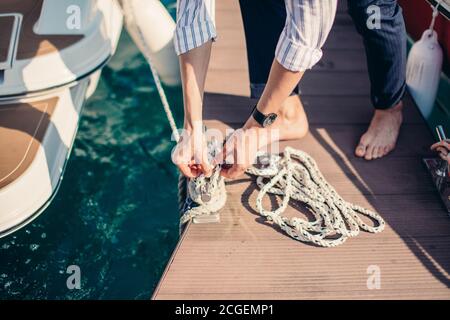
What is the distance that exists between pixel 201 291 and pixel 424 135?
1.15 m

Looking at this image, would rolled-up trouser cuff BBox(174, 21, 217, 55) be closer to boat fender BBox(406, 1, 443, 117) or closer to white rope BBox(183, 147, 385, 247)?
white rope BBox(183, 147, 385, 247)

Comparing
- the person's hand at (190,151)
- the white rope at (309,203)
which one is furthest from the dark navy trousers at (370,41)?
the person's hand at (190,151)

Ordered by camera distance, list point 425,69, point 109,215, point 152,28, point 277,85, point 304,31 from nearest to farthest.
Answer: point 304,31
point 277,85
point 425,69
point 109,215
point 152,28

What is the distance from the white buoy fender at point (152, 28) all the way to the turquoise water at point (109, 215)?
249 millimetres

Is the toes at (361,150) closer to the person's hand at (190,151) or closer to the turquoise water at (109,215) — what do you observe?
the person's hand at (190,151)

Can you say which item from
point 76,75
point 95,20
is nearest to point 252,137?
point 76,75

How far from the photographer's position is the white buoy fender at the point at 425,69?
205cm

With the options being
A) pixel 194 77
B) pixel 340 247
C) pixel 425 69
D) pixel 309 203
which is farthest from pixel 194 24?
pixel 425 69

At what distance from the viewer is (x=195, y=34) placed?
1383 millimetres

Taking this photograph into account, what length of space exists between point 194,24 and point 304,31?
0.34 m

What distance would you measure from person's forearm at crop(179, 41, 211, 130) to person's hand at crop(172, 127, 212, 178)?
27 millimetres

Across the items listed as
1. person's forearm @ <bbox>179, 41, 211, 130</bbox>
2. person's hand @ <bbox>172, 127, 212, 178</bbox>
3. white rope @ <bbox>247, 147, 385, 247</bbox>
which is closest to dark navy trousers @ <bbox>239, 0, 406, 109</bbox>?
white rope @ <bbox>247, 147, 385, 247</bbox>

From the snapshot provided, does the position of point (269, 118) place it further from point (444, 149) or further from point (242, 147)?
point (444, 149)

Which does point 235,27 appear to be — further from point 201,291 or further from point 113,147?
point 201,291
